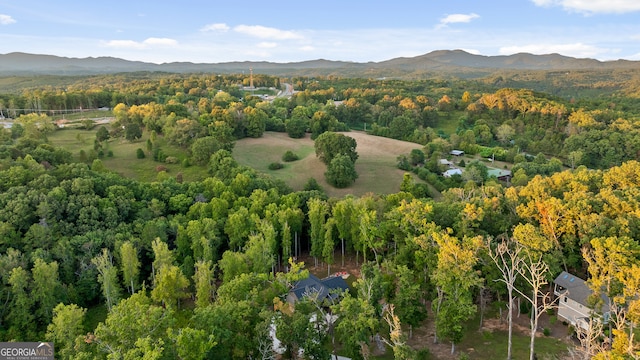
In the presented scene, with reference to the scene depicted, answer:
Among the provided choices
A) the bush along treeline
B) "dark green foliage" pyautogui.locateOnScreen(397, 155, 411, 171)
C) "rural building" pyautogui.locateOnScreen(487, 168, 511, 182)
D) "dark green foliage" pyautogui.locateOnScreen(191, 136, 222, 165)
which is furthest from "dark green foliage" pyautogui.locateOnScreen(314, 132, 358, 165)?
"rural building" pyautogui.locateOnScreen(487, 168, 511, 182)

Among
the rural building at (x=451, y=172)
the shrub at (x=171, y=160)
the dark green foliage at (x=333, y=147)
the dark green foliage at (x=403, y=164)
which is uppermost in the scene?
the dark green foliage at (x=333, y=147)

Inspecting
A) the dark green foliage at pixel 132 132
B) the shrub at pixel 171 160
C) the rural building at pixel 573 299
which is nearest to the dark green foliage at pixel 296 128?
the shrub at pixel 171 160

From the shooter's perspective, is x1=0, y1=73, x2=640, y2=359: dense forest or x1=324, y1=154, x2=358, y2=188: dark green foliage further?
x1=324, y1=154, x2=358, y2=188: dark green foliage

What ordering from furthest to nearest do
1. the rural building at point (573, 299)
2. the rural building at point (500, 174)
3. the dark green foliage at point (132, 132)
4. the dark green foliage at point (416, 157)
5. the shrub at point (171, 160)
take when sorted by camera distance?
1. the dark green foliage at point (132, 132)
2. the dark green foliage at point (416, 157)
3. the rural building at point (500, 174)
4. the shrub at point (171, 160)
5. the rural building at point (573, 299)

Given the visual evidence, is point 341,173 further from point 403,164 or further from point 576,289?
point 576,289

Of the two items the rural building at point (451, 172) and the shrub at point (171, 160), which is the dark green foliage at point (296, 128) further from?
the rural building at point (451, 172)

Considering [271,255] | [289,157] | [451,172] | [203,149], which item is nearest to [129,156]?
[203,149]

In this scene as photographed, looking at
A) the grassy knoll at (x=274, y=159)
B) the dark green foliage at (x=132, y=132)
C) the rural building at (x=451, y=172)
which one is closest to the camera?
the grassy knoll at (x=274, y=159)

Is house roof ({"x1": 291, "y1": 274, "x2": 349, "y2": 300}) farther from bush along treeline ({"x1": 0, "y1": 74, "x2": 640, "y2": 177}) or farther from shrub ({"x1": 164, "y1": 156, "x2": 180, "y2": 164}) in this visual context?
shrub ({"x1": 164, "y1": 156, "x2": 180, "y2": 164})
